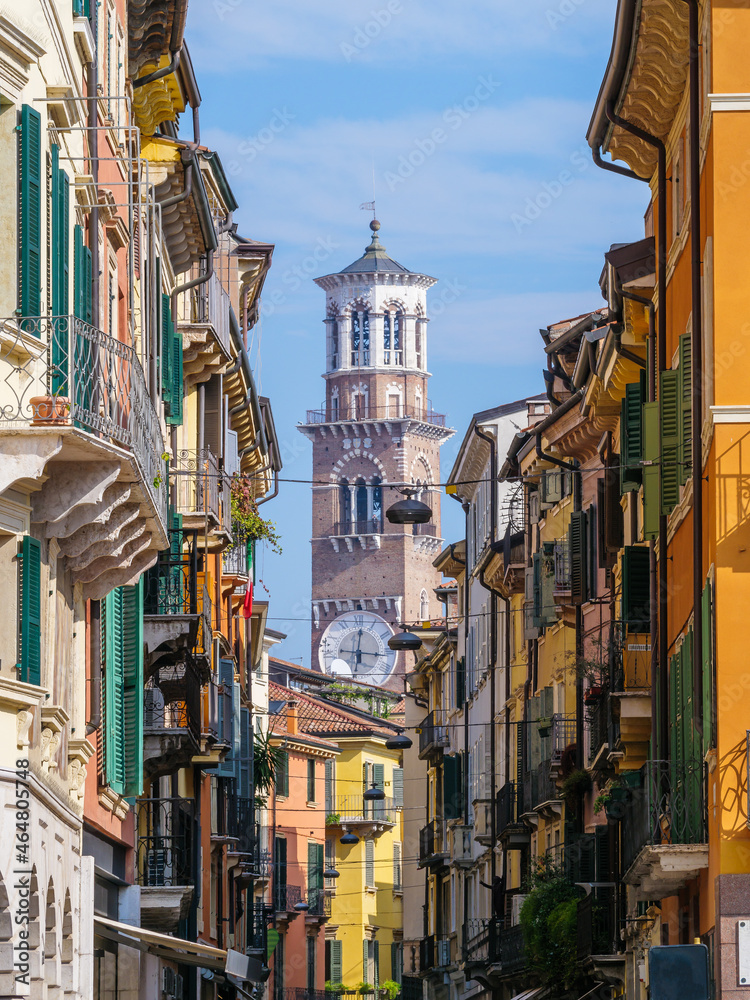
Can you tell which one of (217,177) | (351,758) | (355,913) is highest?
(217,177)

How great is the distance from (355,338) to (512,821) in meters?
121

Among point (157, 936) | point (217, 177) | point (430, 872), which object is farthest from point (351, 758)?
point (157, 936)

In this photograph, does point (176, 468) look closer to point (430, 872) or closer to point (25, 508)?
point (25, 508)

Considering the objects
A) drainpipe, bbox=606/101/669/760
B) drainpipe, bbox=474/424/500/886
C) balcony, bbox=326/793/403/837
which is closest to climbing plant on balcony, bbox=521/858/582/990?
drainpipe, bbox=606/101/669/760

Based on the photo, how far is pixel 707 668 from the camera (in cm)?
1703

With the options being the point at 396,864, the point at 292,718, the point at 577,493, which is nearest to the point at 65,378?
the point at 577,493

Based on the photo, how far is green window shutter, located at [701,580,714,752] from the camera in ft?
55.0

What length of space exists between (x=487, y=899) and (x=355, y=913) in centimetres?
3440

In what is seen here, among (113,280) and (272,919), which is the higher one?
(113,280)

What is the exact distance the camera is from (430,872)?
212ft

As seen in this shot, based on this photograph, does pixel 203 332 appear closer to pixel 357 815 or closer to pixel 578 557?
pixel 578 557

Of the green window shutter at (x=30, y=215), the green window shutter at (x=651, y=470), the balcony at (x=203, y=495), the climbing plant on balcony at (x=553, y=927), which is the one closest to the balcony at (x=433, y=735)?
the climbing plant on balcony at (x=553, y=927)

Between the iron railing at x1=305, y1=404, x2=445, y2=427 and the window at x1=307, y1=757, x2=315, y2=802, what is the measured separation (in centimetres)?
8038

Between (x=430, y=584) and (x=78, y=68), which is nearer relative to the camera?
(x=78, y=68)
